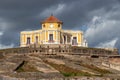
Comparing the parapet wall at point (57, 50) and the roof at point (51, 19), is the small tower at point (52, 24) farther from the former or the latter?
the parapet wall at point (57, 50)

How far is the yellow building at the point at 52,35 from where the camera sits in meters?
84.9

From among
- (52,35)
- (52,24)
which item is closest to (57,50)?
(52,35)

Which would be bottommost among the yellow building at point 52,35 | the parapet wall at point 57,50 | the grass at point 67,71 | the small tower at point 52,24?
the grass at point 67,71

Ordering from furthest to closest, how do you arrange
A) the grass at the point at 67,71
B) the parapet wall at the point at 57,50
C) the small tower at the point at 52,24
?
the small tower at the point at 52,24 < the parapet wall at the point at 57,50 < the grass at the point at 67,71

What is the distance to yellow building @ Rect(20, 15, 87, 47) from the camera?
84.9 m

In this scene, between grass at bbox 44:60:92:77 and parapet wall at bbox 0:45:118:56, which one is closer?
grass at bbox 44:60:92:77

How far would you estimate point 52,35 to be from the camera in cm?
8494

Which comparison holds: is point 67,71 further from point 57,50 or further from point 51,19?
point 51,19

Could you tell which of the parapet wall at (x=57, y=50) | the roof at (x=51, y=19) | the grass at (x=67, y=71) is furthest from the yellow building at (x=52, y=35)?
the grass at (x=67, y=71)

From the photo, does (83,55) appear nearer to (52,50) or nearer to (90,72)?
(52,50)

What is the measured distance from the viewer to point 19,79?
34344mm

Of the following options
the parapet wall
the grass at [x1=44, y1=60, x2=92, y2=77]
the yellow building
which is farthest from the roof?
the grass at [x1=44, y1=60, x2=92, y2=77]

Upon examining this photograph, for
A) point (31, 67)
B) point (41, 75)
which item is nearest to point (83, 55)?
point (31, 67)

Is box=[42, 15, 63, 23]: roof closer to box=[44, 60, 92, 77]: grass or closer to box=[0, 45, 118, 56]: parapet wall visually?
box=[0, 45, 118, 56]: parapet wall
